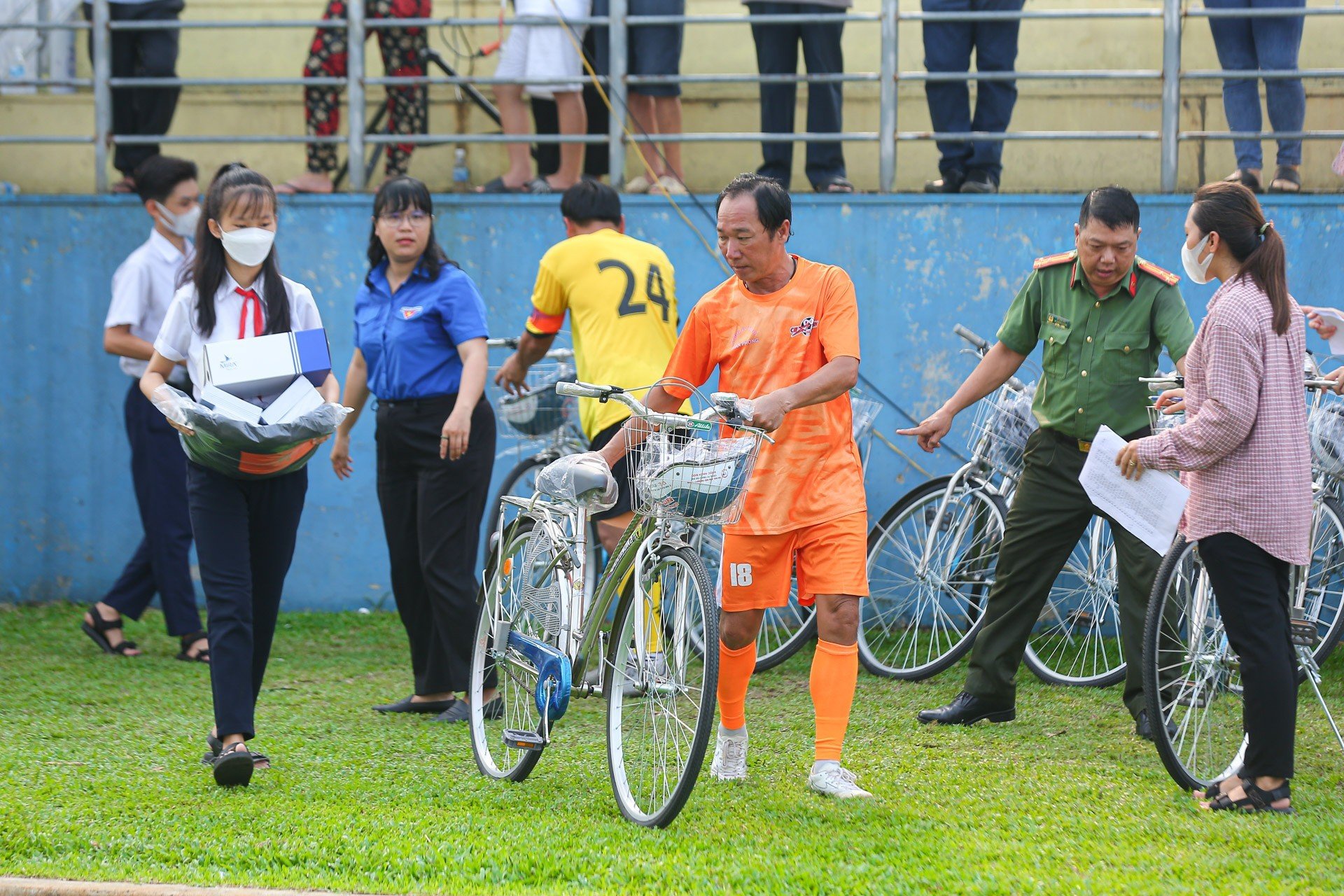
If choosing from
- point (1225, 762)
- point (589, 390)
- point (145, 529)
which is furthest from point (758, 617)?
point (145, 529)

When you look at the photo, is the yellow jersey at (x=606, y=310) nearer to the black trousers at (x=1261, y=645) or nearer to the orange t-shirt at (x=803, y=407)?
the orange t-shirt at (x=803, y=407)

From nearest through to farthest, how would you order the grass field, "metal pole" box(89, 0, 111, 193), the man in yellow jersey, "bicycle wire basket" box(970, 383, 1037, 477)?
the grass field → the man in yellow jersey → "bicycle wire basket" box(970, 383, 1037, 477) → "metal pole" box(89, 0, 111, 193)

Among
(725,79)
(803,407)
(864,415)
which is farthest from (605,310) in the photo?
(725,79)

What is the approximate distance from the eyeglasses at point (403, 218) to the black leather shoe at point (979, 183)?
3.19 m

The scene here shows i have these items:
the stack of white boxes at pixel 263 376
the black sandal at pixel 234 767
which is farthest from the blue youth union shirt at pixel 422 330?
the black sandal at pixel 234 767

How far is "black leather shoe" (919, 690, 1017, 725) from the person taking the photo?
225 inches

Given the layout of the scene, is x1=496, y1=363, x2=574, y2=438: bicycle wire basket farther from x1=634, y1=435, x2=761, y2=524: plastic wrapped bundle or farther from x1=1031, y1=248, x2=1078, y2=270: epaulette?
x1=634, y1=435, x2=761, y2=524: plastic wrapped bundle

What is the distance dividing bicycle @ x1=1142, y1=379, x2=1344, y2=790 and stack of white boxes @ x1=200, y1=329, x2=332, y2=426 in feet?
9.01

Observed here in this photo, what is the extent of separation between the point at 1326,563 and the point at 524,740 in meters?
3.64

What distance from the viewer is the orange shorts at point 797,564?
455cm

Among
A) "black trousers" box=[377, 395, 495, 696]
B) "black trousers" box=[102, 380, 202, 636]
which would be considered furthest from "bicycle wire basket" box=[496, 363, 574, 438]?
→ "black trousers" box=[102, 380, 202, 636]

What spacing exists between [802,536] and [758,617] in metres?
0.32

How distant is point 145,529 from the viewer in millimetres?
7270

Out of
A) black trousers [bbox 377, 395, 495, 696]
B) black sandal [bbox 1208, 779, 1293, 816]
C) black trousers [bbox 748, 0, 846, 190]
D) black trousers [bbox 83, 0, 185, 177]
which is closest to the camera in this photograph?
black sandal [bbox 1208, 779, 1293, 816]
